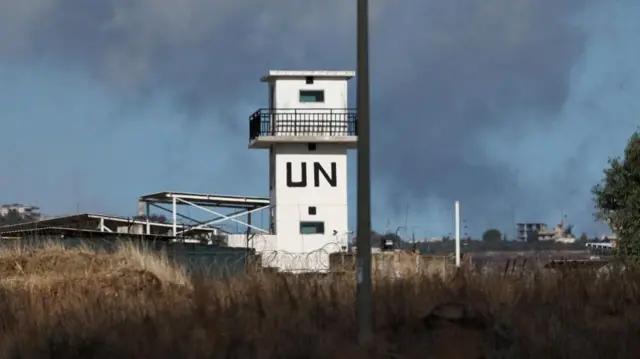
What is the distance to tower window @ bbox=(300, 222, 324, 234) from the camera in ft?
166

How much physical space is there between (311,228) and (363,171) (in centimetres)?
3970

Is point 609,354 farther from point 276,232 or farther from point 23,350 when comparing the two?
point 276,232

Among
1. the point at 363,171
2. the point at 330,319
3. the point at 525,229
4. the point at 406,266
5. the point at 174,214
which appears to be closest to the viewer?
the point at 363,171

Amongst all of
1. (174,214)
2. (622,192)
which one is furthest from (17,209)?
(622,192)

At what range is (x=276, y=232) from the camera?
5025 cm

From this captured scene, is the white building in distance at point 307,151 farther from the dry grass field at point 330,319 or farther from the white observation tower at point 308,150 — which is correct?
the dry grass field at point 330,319

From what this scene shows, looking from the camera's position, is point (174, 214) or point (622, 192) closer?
point (622, 192)

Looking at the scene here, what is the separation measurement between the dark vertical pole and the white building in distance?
38.3 metres

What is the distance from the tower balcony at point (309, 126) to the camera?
167 feet

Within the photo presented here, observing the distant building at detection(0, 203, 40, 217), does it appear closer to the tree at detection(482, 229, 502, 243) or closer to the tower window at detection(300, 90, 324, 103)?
the tower window at detection(300, 90, 324, 103)

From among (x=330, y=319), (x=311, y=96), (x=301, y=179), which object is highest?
(x=311, y=96)

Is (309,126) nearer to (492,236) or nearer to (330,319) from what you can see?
(492,236)

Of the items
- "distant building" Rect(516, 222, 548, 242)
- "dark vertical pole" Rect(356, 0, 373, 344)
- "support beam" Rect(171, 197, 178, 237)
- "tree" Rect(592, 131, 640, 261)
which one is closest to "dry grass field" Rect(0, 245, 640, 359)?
"dark vertical pole" Rect(356, 0, 373, 344)

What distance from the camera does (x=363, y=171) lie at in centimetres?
1111
